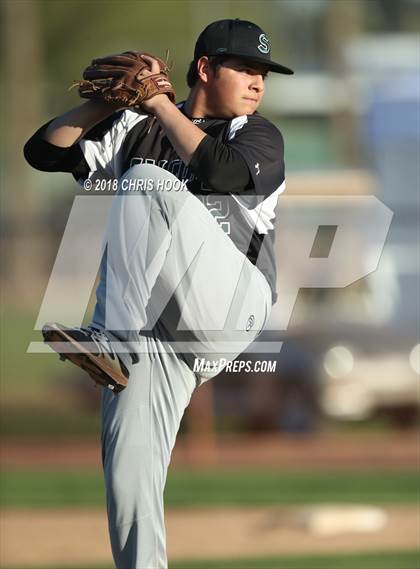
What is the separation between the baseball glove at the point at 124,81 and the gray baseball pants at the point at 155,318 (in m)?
0.21

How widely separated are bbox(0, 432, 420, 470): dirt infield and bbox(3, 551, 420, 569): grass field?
3.86 m

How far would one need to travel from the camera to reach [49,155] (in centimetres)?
385

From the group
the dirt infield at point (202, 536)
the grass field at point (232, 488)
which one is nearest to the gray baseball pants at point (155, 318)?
the dirt infield at point (202, 536)

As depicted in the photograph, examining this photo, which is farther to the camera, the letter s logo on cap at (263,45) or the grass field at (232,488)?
the grass field at (232,488)

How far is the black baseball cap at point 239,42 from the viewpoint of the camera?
146 inches

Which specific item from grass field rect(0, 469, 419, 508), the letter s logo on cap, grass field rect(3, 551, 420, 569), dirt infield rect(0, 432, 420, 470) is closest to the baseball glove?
the letter s logo on cap

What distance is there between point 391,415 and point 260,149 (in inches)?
478

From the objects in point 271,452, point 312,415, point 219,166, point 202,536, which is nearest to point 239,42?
point 219,166

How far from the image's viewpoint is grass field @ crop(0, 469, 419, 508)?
1203 cm

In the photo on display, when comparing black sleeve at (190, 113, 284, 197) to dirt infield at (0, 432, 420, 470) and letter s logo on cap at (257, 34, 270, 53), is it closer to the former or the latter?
letter s logo on cap at (257, 34, 270, 53)

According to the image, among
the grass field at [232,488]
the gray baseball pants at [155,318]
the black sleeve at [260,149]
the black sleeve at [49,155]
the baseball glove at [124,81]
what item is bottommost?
the grass field at [232,488]

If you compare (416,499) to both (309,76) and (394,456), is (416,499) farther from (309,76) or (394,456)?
(309,76)

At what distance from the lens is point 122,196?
3537 mm

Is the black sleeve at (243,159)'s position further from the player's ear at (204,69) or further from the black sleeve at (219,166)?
the player's ear at (204,69)
